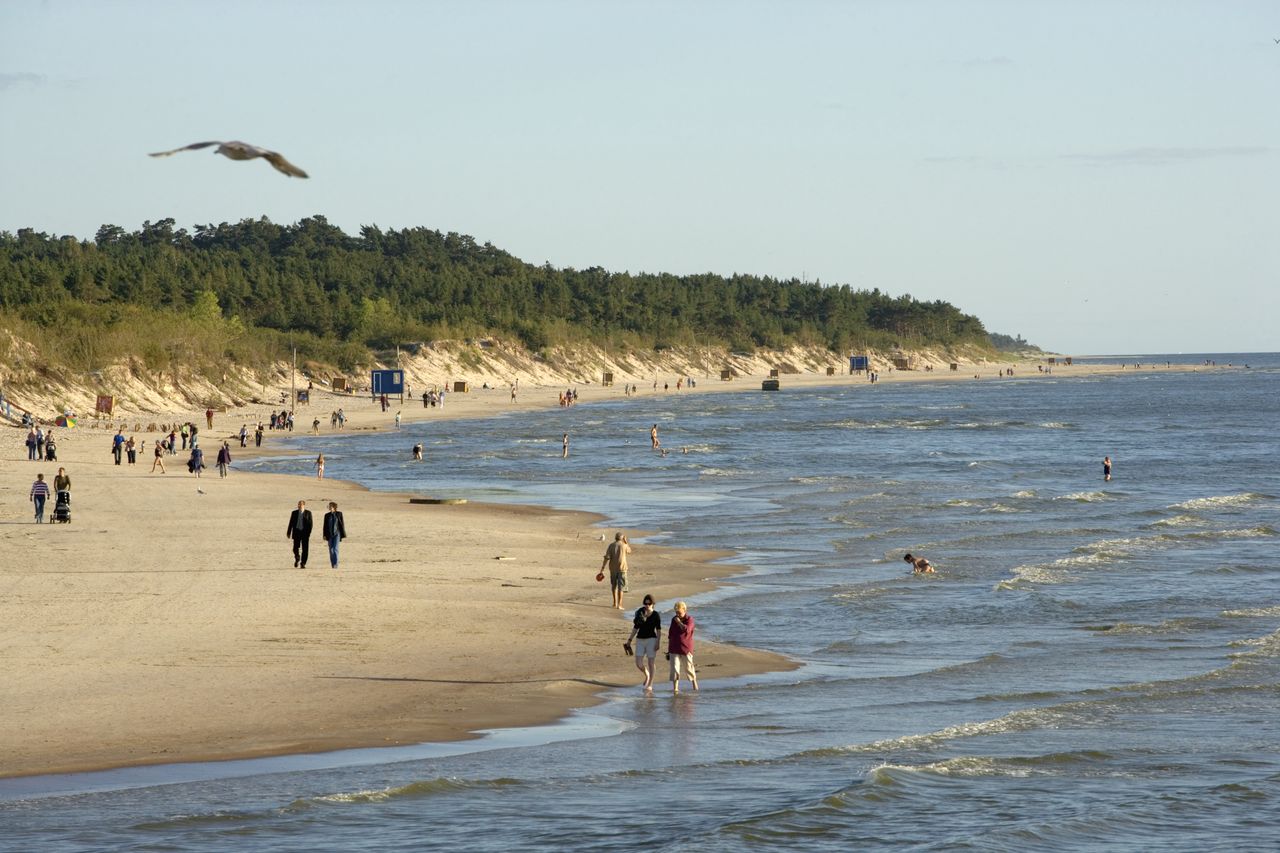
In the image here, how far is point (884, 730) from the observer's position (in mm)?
17734

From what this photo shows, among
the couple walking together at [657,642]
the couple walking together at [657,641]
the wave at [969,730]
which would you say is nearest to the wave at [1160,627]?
the wave at [969,730]

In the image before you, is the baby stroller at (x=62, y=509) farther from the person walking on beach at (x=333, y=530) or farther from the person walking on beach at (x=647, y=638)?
the person walking on beach at (x=647, y=638)

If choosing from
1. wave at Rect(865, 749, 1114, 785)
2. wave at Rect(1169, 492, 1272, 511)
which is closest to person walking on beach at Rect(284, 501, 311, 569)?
wave at Rect(865, 749, 1114, 785)

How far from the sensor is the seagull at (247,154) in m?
9.43

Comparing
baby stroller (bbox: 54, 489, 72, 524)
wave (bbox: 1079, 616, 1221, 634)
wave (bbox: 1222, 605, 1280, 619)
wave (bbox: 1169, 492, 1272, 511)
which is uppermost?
baby stroller (bbox: 54, 489, 72, 524)

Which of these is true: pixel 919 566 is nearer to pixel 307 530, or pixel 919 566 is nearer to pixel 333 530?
pixel 333 530

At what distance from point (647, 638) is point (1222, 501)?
108 feet

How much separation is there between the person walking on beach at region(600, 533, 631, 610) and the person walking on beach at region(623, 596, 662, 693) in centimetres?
534

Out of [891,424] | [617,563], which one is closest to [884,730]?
[617,563]

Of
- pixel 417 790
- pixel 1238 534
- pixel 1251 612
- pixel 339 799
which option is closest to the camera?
pixel 339 799

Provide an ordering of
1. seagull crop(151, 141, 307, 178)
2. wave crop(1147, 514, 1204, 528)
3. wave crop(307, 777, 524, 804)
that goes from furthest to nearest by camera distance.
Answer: wave crop(1147, 514, 1204, 528) < wave crop(307, 777, 524, 804) < seagull crop(151, 141, 307, 178)

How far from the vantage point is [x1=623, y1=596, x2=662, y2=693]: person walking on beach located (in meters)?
19.3

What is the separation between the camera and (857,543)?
120ft

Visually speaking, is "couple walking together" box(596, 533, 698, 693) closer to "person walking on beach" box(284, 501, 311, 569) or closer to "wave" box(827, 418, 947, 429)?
"person walking on beach" box(284, 501, 311, 569)
